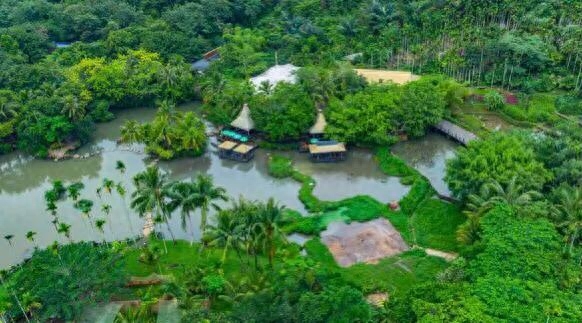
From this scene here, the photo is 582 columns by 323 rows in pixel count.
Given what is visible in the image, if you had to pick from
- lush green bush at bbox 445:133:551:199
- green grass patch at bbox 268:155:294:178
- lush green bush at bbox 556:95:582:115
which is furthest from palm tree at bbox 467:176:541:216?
lush green bush at bbox 556:95:582:115

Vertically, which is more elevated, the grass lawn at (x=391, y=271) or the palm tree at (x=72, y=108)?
the palm tree at (x=72, y=108)

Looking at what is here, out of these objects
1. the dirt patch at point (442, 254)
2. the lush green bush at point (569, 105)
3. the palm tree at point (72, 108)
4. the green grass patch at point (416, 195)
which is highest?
the palm tree at point (72, 108)

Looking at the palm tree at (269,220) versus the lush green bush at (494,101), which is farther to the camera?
the lush green bush at (494,101)

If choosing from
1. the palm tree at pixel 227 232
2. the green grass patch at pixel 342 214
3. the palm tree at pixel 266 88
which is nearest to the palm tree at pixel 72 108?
the palm tree at pixel 266 88

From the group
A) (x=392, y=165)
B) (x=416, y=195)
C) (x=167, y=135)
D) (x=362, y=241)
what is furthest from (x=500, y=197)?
(x=167, y=135)

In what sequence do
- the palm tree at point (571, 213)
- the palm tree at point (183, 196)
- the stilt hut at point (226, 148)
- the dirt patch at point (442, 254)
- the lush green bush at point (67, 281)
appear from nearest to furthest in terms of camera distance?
the lush green bush at point (67, 281), the palm tree at point (571, 213), the palm tree at point (183, 196), the dirt patch at point (442, 254), the stilt hut at point (226, 148)

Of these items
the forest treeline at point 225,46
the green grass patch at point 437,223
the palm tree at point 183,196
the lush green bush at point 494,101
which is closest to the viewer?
the palm tree at point 183,196

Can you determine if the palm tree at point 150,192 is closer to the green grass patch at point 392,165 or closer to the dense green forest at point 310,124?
the dense green forest at point 310,124
